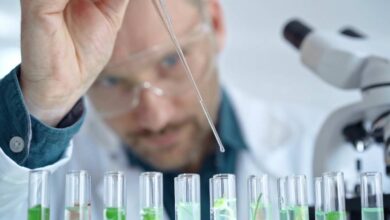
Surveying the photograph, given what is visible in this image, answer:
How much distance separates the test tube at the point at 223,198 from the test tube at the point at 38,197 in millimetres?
175

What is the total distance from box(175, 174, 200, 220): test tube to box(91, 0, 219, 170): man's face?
2.37 ft

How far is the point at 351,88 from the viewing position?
42.8 inches

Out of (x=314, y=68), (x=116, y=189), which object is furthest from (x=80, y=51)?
(x=314, y=68)

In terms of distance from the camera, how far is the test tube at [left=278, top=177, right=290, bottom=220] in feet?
2.36

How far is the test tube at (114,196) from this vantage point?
2.28 feet

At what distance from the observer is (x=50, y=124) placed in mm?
891

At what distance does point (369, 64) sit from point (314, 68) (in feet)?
0.42

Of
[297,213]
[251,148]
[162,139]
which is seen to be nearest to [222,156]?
[251,148]

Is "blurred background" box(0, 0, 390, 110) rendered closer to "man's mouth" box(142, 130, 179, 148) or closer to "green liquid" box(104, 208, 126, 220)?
"man's mouth" box(142, 130, 179, 148)

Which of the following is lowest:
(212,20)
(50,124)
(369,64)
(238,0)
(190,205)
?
(190,205)

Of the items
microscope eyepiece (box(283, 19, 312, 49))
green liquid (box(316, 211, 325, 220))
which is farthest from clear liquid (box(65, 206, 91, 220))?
microscope eyepiece (box(283, 19, 312, 49))

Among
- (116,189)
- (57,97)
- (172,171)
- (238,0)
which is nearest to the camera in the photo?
(116,189)

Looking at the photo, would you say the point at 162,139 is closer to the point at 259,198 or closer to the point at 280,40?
the point at 280,40

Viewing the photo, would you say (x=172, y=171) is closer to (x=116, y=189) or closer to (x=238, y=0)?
(x=238, y=0)
